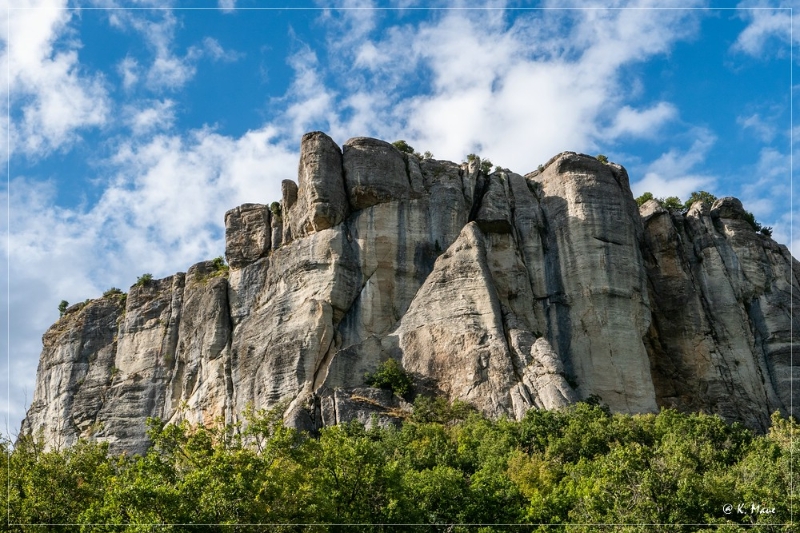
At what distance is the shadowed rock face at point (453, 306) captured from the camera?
2283 inches

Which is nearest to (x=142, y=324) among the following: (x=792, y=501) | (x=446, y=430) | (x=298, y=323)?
(x=298, y=323)

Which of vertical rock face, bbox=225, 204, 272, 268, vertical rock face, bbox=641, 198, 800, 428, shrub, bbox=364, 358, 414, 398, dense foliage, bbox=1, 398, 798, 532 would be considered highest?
vertical rock face, bbox=225, 204, 272, 268

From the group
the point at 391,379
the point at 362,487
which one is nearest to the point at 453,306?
the point at 391,379

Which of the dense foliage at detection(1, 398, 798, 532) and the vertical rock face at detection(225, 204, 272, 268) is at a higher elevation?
the vertical rock face at detection(225, 204, 272, 268)

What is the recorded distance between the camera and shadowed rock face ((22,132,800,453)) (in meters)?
58.0

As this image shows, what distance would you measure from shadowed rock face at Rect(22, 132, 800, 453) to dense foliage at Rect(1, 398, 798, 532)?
11528mm

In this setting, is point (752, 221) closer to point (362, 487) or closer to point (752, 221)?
point (752, 221)

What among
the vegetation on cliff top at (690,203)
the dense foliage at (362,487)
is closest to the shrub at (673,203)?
the vegetation on cliff top at (690,203)

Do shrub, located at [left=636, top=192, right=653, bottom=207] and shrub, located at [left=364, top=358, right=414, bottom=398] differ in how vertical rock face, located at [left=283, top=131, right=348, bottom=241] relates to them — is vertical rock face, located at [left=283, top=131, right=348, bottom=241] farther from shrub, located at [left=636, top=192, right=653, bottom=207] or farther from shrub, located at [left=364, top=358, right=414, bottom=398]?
shrub, located at [left=636, top=192, right=653, bottom=207]

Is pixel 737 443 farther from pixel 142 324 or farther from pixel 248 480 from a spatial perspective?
pixel 142 324

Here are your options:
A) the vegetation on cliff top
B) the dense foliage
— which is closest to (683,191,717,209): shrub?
the vegetation on cliff top

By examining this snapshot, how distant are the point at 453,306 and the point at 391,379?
197 inches

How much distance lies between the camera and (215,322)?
216 ft

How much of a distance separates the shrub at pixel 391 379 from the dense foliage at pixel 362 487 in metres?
10.3
